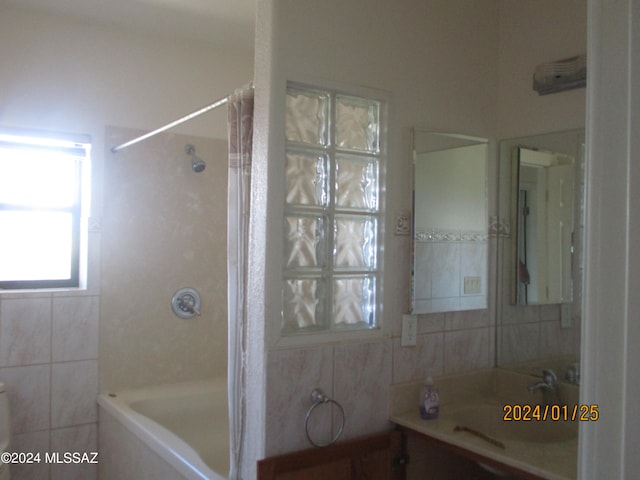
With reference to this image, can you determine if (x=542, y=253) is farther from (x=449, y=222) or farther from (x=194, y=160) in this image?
(x=194, y=160)

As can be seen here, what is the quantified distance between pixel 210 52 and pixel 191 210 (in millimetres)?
955

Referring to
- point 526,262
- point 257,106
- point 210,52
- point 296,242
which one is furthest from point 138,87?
point 526,262

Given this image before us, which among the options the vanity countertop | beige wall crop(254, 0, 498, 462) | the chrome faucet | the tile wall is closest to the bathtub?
the tile wall

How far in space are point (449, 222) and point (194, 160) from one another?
5.28 ft

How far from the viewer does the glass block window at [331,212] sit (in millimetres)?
1870

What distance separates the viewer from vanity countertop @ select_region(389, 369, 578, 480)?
1.63m

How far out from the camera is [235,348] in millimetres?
1906

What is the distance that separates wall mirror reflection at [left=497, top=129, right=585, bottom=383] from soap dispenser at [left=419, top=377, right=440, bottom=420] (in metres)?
0.51

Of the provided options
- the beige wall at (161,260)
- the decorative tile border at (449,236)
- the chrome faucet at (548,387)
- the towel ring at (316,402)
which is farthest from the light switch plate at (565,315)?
the beige wall at (161,260)

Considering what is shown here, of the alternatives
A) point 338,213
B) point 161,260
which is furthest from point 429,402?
point 161,260

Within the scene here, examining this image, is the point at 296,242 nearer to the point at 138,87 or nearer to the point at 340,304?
the point at 340,304

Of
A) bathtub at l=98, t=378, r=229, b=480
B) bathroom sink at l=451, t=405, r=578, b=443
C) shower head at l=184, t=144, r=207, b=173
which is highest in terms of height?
shower head at l=184, t=144, r=207, b=173

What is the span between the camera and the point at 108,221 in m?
2.99

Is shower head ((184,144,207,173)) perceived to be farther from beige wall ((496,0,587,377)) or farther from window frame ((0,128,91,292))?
beige wall ((496,0,587,377))
